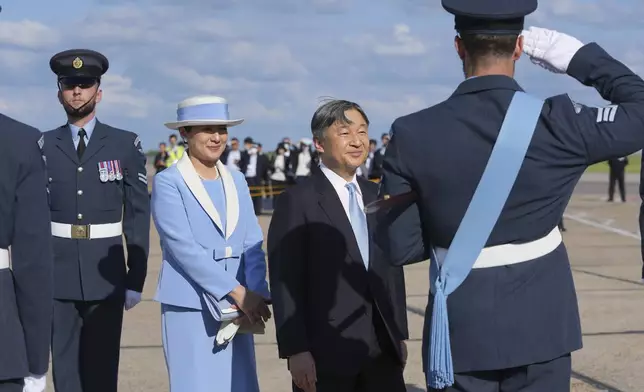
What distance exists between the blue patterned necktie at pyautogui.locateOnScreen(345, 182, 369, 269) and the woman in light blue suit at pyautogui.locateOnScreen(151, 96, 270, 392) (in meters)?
0.55

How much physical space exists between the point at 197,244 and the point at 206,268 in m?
0.14

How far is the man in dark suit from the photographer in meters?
5.23

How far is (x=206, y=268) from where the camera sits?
17.9ft

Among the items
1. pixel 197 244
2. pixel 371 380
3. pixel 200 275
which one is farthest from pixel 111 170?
pixel 371 380

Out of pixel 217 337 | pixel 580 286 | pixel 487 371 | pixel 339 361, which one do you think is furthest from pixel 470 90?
pixel 580 286

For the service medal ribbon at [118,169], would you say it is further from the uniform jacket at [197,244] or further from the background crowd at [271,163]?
the background crowd at [271,163]

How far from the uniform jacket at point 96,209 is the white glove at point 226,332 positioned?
4.53ft

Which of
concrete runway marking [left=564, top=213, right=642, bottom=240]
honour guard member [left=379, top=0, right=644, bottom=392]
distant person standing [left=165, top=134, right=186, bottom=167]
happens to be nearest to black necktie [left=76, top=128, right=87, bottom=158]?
honour guard member [left=379, top=0, right=644, bottom=392]

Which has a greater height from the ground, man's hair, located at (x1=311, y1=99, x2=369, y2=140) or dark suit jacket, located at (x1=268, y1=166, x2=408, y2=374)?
man's hair, located at (x1=311, y1=99, x2=369, y2=140)

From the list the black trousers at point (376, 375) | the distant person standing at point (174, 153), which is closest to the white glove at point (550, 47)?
the black trousers at point (376, 375)

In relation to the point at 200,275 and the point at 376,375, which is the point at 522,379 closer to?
the point at 376,375

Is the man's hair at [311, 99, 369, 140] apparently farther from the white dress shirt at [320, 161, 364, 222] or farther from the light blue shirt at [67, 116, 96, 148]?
the light blue shirt at [67, 116, 96, 148]

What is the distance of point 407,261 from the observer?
153 inches

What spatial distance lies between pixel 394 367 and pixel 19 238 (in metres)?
1.91
